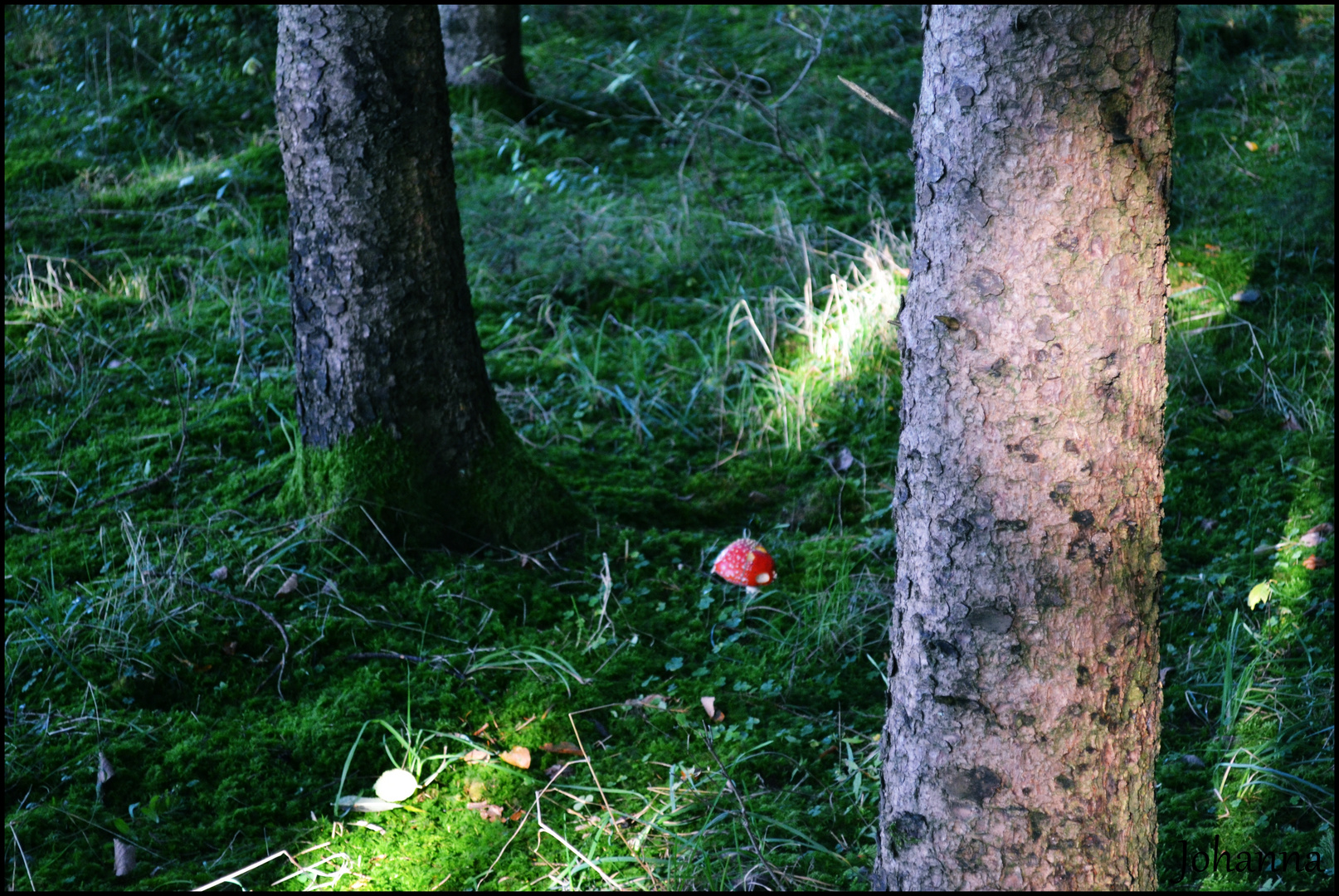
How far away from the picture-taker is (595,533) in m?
3.60

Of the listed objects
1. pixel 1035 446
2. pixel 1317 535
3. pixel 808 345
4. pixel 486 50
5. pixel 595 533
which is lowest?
pixel 595 533

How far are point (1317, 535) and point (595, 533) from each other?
254 cm

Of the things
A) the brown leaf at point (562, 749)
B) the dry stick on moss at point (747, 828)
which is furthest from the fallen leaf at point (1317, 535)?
the brown leaf at point (562, 749)

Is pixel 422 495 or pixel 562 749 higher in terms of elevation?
pixel 422 495

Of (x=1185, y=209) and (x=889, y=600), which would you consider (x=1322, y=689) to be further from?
(x=1185, y=209)

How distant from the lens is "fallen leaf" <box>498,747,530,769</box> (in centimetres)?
253

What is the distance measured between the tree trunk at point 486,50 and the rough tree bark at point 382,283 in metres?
4.60

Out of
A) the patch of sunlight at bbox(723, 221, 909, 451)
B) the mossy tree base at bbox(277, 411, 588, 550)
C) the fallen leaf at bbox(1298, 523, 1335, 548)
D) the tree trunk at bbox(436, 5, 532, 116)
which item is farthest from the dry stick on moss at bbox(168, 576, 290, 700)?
the tree trunk at bbox(436, 5, 532, 116)

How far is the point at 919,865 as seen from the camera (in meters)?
1.83

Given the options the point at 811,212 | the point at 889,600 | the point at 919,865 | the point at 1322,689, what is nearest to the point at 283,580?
the point at 889,600

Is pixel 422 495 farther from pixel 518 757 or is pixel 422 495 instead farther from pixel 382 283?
pixel 518 757

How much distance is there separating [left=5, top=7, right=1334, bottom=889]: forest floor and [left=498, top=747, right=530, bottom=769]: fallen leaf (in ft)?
0.04

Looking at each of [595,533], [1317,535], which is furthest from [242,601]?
[1317,535]

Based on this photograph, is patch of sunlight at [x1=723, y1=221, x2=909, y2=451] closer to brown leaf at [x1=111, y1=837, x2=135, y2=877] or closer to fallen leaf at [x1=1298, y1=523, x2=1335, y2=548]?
fallen leaf at [x1=1298, y1=523, x2=1335, y2=548]
